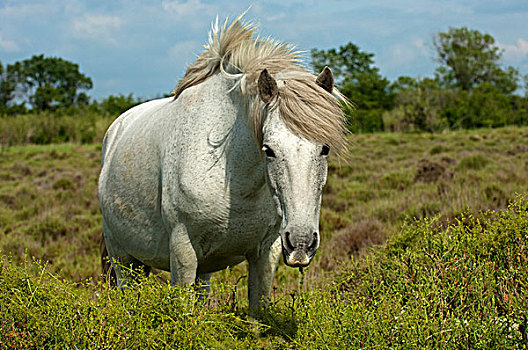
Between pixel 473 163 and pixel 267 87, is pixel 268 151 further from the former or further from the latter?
pixel 473 163

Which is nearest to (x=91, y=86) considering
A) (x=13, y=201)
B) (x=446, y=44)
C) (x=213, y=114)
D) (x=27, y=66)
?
(x=27, y=66)

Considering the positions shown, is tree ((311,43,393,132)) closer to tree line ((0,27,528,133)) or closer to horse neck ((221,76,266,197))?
tree line ((0,27,528,133))

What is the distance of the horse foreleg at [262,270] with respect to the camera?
2736mm

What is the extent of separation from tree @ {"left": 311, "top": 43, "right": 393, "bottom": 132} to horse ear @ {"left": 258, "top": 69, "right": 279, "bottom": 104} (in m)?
37.1

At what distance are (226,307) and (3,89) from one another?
6646 cm

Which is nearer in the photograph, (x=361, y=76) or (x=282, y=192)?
(x=282, y=192)

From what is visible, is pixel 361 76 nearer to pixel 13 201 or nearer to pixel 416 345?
pixel 13 201

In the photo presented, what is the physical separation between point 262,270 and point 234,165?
0.69 m

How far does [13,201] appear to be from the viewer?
11.6 m

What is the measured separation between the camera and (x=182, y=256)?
8.45 ft

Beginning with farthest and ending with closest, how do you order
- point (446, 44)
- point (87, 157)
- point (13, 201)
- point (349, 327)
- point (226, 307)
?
point (446, 44)
point (87, 157)
point (13, 201)
point (226, 307)
point (349, 327)

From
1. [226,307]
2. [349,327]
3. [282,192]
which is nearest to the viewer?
[282,192]

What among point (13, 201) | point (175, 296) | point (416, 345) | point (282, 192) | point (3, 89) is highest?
point (3, 89)

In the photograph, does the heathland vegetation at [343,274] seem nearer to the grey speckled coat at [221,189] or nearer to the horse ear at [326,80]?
the grey speckled coat at [221,189]
